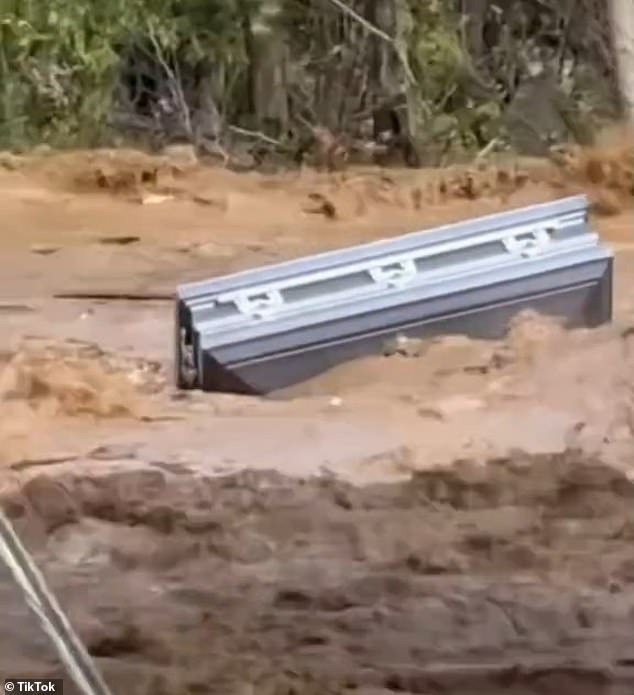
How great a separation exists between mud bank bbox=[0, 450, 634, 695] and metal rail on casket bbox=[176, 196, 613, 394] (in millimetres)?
353

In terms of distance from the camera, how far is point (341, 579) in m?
1.31

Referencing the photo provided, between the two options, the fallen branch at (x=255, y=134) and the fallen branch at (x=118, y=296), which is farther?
the fallen branch at (x=255, y=134)

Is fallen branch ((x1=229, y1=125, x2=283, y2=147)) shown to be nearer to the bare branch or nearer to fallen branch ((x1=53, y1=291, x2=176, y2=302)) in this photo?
the bare branch

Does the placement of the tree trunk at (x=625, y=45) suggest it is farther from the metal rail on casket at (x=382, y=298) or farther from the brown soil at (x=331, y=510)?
the metal rail on casket at (x=382, y=298)

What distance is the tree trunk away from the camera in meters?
3.31

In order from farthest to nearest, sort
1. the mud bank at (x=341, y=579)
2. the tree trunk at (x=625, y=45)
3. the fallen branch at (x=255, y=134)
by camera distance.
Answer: the fallen branch at (x=255, y=134)
the tree trunk at (x=625, y=45)
the mud bank at (x=341, y=579)

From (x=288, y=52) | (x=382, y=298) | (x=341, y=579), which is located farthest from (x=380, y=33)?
(x=341, y=579)

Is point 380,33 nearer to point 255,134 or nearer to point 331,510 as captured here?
point 255,134

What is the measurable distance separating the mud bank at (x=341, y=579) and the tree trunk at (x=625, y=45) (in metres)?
1.88

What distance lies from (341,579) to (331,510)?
6.0 inches

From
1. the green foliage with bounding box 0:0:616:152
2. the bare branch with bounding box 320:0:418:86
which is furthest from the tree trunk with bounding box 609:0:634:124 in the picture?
the bare branch with bounding box 320:0:418:86

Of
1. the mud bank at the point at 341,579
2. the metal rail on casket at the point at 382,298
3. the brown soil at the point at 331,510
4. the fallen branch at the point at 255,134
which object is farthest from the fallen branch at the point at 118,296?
the fallen branch at the point at 255,134

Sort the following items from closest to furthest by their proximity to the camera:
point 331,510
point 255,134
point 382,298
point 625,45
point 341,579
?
point 341,579 < point 331,510 < point 382,298 < point 625,45 < point 255,134

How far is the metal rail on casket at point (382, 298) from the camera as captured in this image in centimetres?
191
